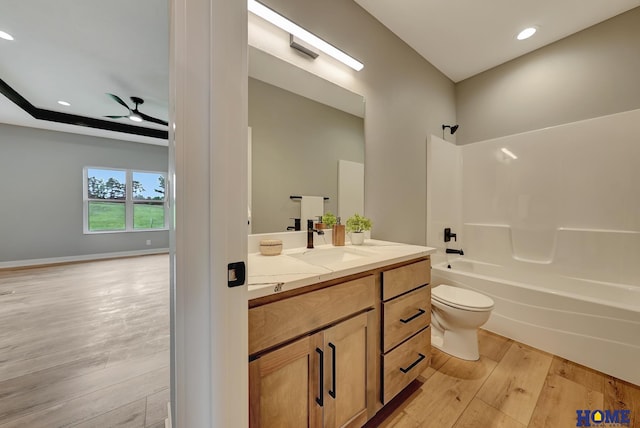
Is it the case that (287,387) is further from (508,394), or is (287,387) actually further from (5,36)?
(5,36)

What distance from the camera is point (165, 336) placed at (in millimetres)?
2109

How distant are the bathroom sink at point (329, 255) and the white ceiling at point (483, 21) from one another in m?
1.93

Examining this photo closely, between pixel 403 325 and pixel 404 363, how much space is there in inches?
9.1

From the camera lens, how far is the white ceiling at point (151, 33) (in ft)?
6.06

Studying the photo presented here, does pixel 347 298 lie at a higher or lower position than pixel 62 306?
higher

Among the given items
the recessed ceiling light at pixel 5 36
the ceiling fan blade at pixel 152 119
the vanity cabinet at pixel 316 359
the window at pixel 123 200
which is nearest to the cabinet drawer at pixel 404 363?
the vanity cabinet at pixel 316 359

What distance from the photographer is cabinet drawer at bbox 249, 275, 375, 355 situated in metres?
0.76

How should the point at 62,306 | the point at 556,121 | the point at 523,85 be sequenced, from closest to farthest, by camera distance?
the point at 556,121 → the point at 523,85 → the point at 62,306

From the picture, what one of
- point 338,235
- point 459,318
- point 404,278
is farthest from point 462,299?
point 338,235

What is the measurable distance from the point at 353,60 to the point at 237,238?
1713 millimetres

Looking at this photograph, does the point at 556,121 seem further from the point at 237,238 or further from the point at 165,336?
the point at 165,336

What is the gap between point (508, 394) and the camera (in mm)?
1433

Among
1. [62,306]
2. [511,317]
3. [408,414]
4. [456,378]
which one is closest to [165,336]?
[62,306]

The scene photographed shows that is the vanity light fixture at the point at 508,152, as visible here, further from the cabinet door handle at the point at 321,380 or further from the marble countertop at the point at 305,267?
the cabinet door handle at the point at 321,380
